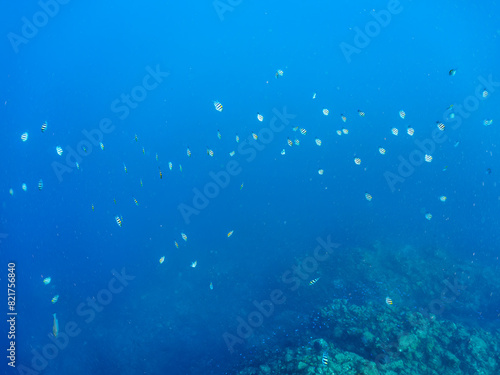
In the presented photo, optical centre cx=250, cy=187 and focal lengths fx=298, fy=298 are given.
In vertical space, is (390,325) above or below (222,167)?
below

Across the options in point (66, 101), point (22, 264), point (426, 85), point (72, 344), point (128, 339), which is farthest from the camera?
point (426, 85)

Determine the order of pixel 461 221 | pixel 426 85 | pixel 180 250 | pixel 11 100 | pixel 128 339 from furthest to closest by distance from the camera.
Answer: pixel 426 85
pixel 11 100
pixel 461 221
pixel 180 250
pixel 128 339

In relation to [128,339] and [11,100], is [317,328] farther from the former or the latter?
[11,100]

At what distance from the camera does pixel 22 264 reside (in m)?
43.8

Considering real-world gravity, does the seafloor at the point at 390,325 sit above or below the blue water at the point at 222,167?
below

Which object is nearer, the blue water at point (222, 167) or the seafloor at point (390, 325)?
the seafloor at point (390, 325)

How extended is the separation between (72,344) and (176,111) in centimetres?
5945

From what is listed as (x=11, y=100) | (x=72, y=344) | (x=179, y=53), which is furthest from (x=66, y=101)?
(x=72, y=344)

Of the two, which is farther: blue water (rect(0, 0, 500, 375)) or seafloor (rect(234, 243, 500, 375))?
blue water (rect(0, 0, 500, 375))

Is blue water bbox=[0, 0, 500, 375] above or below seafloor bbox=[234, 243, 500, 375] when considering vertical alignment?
above

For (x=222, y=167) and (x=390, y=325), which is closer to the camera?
(x=390, y=325)

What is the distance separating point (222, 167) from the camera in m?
51.0

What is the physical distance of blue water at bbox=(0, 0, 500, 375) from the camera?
16.6 m

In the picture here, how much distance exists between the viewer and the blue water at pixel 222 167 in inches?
654
